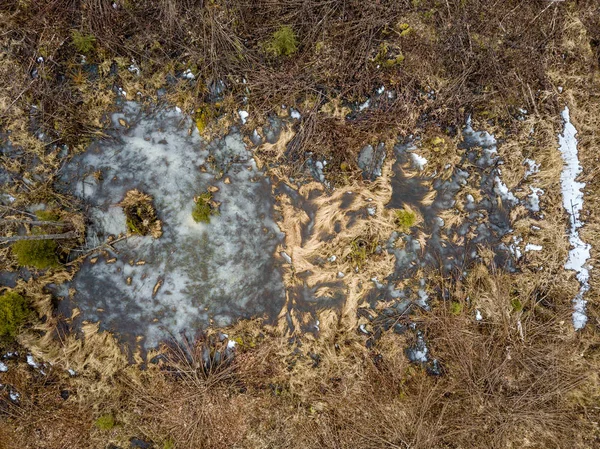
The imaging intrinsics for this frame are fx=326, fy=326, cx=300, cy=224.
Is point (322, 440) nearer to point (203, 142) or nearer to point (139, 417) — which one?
point (139, 417)

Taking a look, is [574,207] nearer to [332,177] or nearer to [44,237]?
[332,177]

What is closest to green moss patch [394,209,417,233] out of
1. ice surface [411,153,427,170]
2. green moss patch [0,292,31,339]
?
ice surface [411,153,427,170]

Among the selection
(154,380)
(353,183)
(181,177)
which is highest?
(353,183)

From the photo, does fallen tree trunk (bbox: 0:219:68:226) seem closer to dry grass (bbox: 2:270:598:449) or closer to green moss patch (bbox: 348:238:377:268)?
dry grass (bbox: 2:270:598:449)

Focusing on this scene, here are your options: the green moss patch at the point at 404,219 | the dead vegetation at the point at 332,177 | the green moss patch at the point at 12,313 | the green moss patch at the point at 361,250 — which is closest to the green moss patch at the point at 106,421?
the dead vegetation at the point at 332,177

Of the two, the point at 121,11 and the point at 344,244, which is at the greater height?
the point at 121,11

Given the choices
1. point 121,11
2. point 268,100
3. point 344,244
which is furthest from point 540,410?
point 121,11
